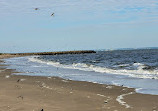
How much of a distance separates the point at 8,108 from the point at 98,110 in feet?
8.98

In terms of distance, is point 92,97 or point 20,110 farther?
point 92,97

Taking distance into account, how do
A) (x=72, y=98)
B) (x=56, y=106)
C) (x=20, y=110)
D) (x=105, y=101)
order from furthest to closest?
1. (x=72, y=98)
2. (x=105, y=101)
3. (x=56, y=106)
4. (x=20, y=110)

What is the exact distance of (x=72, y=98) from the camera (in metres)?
10.1

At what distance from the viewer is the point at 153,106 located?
8695 mm

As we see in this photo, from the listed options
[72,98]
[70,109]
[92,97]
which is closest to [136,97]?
[92,97]

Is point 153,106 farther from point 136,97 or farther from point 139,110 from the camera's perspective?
point 136,97

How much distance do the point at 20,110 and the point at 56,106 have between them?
1241 mm

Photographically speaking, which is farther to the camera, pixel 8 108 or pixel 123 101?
pixel 123 101

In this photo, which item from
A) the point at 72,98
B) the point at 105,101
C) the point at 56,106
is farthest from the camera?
the point at 72,98

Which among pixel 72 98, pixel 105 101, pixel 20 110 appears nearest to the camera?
pixel 20 110

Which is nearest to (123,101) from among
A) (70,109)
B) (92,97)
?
(92,97)

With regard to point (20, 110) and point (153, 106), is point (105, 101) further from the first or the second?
point (20, 110)

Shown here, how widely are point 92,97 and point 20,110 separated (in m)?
3.51

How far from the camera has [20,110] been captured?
7656mm
